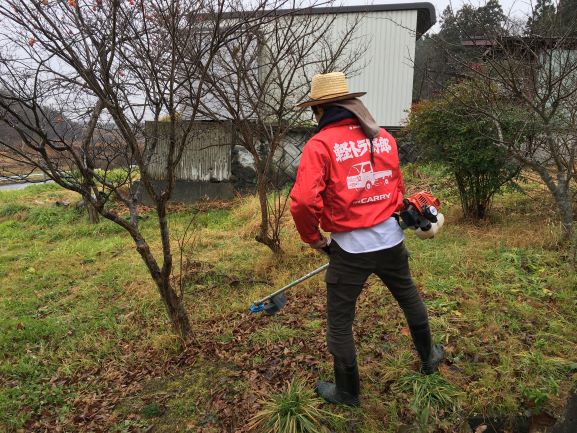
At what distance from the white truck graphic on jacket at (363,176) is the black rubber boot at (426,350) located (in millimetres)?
987

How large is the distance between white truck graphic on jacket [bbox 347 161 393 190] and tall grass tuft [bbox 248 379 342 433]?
4.49ft

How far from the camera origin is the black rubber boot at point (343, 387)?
8.60ft

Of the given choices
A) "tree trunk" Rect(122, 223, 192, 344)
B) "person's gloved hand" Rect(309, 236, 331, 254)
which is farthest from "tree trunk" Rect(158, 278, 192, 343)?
"person's gloved hand" Rect(309, 236, 331, 254)

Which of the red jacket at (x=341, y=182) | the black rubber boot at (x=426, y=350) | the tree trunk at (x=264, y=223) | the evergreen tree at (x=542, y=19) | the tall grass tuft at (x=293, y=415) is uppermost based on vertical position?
the evergreen tree at (x=542, y=19)

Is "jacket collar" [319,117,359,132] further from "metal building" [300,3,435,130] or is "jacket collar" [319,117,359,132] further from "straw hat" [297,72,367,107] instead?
"metal building" [300,3,435,130]

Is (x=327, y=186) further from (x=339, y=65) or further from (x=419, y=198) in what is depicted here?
(x=339, y=65)

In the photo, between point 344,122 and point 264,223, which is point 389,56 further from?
point 344,122

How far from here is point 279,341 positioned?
3637mm

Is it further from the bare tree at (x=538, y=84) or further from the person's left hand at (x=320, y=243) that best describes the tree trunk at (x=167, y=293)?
the bare tree at (x=538, y=84)

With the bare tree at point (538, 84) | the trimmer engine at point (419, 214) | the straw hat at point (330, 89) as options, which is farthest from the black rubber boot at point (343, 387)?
the bare tree at point (538, 84)

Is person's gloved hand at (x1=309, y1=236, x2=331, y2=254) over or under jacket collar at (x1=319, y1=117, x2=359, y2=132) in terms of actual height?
under

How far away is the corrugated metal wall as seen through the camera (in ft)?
37.3

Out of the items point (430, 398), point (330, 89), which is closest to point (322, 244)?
point (330, 89)

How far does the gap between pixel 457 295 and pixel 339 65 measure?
17.5 ft
